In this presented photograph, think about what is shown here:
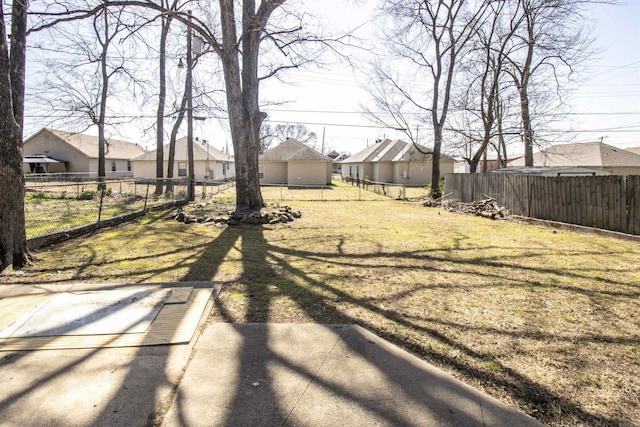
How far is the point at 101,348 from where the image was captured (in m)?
3.13

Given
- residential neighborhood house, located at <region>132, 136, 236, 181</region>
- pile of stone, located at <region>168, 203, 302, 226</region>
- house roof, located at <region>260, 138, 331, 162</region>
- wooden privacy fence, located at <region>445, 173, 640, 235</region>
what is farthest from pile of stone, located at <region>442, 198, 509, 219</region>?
residential neighborhood house, located at <region>132, 136, 236, 181</region>

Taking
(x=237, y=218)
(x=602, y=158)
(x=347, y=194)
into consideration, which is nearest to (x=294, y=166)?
(x=347, y=194)

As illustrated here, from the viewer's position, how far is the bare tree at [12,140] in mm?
5195

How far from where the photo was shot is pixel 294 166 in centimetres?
3616

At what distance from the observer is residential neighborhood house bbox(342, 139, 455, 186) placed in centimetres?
3619

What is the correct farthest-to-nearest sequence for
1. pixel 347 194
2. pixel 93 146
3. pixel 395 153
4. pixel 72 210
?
pixel 93 146, pixel 395 153, pixel 347 194, pixel 72 210

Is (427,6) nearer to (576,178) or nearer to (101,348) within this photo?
(576,178)

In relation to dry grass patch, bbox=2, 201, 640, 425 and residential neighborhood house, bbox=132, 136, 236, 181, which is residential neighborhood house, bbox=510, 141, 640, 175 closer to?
dry grass patch, bbox=2, 201, 640, 425

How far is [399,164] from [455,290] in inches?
1330

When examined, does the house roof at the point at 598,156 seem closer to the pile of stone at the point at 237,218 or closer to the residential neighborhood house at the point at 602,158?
the residential neighborhood house at the point at 602,158

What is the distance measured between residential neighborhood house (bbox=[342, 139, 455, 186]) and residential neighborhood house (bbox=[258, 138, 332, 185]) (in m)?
6.07

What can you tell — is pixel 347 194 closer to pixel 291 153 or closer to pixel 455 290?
pixel 291 153

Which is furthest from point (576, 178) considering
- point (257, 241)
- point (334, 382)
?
point (334, 382)

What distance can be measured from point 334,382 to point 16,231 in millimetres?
5562
